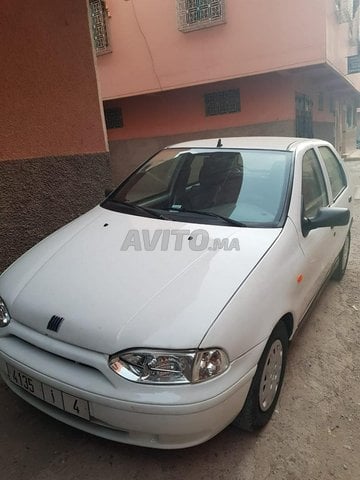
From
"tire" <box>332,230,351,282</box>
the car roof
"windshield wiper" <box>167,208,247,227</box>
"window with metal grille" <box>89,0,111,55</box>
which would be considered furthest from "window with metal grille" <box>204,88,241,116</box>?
"windshield wiper" <box>167,208,247,227</box>

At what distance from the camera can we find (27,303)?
217 cm

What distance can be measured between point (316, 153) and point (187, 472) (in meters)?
2.62

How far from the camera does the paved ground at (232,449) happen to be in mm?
2018

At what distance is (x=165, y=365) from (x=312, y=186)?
195 cm

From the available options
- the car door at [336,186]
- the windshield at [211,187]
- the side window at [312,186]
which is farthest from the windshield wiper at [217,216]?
the car door at [336,186]

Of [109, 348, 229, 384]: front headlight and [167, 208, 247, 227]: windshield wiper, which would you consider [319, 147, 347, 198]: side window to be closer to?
[167, 208, 247, 227]: windshield wiper

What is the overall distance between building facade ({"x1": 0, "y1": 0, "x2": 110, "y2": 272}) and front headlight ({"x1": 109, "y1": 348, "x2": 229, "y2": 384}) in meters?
2.83

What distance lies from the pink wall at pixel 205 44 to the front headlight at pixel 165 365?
29.4 ft

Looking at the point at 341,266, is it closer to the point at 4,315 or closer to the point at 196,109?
the point at 4,315

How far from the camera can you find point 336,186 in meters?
3.74

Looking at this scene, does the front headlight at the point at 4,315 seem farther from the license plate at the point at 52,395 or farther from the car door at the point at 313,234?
the car door at the point at 313,234

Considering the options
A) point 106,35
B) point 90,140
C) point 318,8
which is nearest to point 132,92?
point 106,35

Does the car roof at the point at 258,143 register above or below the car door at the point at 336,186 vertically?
above

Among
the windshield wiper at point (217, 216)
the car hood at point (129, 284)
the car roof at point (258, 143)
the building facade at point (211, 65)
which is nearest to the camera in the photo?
the car hood at point (129, 284)
